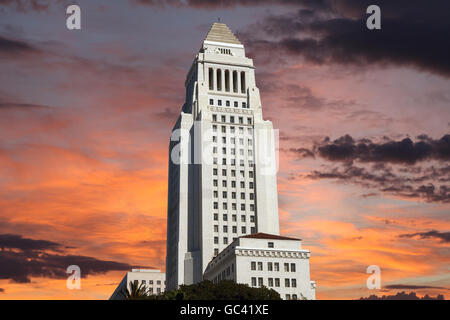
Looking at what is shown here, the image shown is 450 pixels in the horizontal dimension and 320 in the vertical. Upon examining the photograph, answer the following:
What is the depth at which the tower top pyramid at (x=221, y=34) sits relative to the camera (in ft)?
600

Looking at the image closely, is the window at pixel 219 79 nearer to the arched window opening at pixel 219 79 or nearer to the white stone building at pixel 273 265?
the arched window opening at pixel 219 79

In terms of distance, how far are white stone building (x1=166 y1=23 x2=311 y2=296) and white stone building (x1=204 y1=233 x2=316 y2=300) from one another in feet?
79.9

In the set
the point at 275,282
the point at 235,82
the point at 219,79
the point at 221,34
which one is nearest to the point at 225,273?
the point at 275,282

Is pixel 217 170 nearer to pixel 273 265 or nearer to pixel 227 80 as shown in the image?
pixel 227 80

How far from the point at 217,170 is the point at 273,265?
1595 inches

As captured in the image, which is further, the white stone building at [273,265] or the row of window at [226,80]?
the row of window at [226,80]

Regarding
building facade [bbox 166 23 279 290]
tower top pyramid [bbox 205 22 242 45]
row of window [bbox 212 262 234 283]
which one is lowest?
row of window [bbox 212 262 234 283]

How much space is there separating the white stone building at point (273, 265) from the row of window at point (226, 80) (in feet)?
200

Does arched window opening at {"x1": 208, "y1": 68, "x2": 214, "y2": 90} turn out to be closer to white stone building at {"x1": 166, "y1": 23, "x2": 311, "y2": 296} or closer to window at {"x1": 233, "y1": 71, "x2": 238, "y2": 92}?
white stone building at {"x1": 166, "y1": 23, "x2": 311, "y2": 296}

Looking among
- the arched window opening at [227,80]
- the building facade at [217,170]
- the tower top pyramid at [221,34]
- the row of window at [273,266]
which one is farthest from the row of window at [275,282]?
the tower top pyramid at [221,34]

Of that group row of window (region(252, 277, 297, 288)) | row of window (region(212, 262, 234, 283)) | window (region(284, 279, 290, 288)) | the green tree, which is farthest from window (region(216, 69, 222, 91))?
the green tree

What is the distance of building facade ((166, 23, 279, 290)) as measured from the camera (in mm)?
147125
